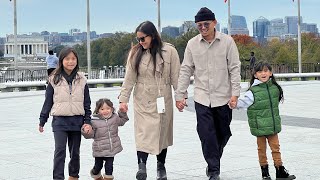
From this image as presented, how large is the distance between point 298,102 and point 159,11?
68.5 feet

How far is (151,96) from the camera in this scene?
7.18 m

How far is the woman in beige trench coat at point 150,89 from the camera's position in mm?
7129

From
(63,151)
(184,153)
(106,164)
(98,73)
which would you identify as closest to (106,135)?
(106,164)

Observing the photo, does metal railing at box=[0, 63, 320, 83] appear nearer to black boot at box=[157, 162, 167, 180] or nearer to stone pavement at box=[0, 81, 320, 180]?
stone pavement at box=[0, 81, 320, 180]

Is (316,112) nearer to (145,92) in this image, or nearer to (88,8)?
(145,92)

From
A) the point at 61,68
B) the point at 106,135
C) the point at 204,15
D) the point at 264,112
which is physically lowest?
the point at 106,135

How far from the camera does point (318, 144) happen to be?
9984 millimetres

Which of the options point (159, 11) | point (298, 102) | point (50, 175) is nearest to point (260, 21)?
point (159, 11)

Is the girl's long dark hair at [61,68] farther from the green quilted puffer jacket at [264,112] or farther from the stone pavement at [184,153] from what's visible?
the green quilted puffer jacket at [264,112]

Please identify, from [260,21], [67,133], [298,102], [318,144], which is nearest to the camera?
[67,133]

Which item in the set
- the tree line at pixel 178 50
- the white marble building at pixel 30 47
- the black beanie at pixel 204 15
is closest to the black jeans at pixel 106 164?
the black beanie at pixel 204 15

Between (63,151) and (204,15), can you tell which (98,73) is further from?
(63,151)

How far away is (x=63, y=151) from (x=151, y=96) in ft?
3.49

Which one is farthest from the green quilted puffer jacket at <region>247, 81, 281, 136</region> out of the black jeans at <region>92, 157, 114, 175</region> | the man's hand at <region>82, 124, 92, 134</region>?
the man's hand at <region>82, 124, 92, 134</region>
